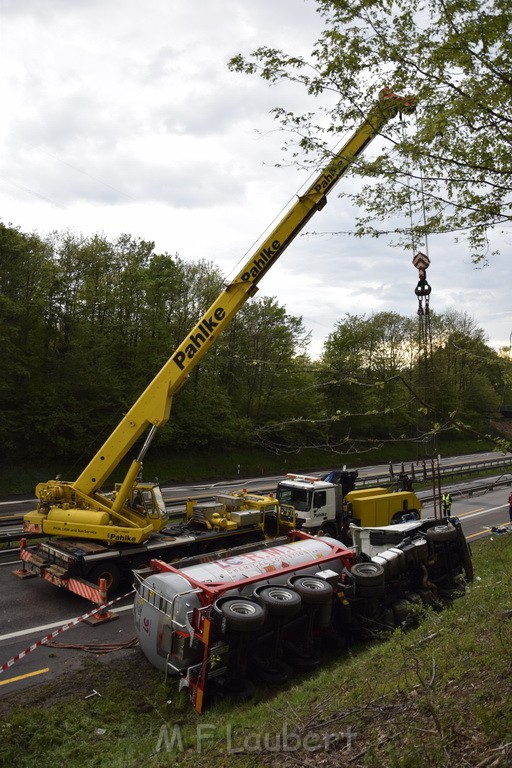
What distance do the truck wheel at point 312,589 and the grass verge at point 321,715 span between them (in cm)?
95

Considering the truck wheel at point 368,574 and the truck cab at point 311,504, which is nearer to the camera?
the truck wheel at point 368,574

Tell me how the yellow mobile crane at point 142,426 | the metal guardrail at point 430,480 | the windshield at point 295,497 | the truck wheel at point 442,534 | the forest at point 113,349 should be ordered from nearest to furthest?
the truck wheel at point 442,534 → the yellow mobile crane at point 142,426 → the windshield at point 295,497 → the metal guardrail at point 430,480 → the forest at point 113,349

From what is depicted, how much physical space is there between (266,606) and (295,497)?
8.48 meters

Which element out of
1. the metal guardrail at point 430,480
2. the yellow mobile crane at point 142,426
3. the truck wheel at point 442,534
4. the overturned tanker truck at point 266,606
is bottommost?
the metal guardrail at point 430,480

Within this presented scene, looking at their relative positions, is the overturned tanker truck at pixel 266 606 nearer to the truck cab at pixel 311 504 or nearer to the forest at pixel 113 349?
the truck cab at pixel 311 504

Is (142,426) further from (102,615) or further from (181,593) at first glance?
(181,593)

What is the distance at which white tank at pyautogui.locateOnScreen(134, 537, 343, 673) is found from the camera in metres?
7.11

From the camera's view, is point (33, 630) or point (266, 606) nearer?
point (266, 606)

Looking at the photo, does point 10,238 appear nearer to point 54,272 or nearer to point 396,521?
point 54,272

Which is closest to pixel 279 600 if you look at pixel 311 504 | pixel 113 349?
pixel 311 504

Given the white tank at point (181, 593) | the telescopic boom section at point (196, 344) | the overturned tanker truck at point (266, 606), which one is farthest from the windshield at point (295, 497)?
the white tank at point (181, 593)

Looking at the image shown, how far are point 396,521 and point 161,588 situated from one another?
37.6 feet

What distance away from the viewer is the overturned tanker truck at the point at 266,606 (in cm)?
689

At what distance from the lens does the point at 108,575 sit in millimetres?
11195
